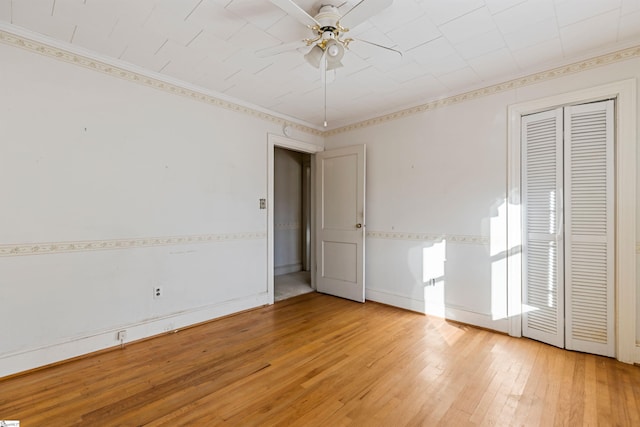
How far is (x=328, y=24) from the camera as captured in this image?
1.78 metres

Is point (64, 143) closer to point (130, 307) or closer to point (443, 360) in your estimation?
point (130, 307)

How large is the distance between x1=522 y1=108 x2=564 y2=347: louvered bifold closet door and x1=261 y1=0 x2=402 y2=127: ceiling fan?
5.27ft

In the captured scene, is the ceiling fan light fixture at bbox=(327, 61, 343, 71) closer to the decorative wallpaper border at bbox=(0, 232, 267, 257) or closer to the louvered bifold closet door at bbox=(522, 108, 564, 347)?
the louvered bifold closet door at bbox=(522, 108, 564, 347)

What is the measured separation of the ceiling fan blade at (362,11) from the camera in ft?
4.86

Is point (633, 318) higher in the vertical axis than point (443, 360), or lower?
higher

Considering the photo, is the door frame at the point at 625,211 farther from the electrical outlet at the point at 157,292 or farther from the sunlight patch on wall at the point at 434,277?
the electrical outlet at the point at 157,292

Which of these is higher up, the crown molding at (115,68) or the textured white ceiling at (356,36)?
the textured white ceiling at (356,36)

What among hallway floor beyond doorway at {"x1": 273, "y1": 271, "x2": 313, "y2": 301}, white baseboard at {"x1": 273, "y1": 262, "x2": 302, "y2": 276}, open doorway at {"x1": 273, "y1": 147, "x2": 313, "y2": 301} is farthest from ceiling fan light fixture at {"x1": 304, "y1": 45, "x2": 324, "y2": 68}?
white baseboard at {"x1": 273, "y1": 262, "x2": 302, "y2": 276}

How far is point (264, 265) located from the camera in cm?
373

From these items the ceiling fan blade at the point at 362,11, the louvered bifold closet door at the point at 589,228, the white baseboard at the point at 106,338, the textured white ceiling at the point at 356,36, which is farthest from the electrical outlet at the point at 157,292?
the louvered bifold closet door at the point at 589,228

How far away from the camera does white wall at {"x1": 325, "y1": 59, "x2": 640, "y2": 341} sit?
2.88m

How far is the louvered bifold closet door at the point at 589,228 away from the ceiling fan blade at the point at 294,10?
244cm

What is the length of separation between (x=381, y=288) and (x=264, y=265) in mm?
1594

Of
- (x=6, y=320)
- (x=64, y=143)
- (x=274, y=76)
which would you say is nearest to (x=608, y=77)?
(x=274, y=76)
